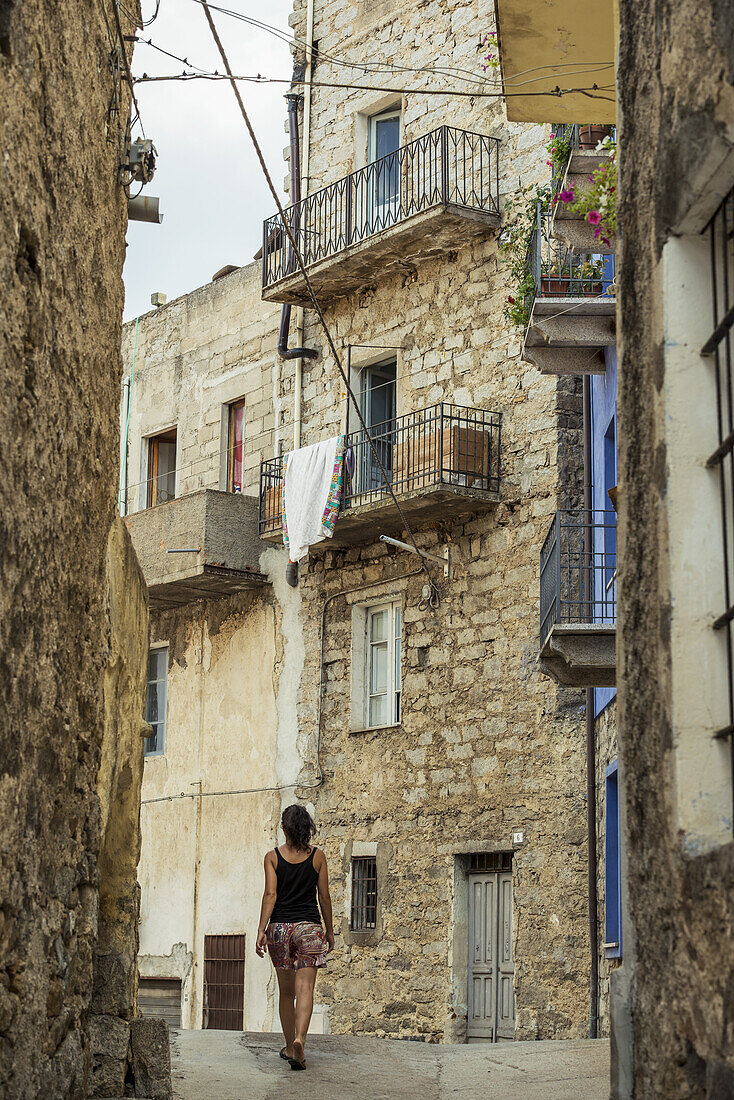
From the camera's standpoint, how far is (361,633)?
58.4 feet

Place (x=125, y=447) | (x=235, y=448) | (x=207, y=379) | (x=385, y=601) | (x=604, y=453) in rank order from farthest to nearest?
(x=125, y=447) < (x=207, y=379) < (x=235, y=448) < (x=385, y=601) < (x=604, y=453)

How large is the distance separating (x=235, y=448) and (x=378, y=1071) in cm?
1296

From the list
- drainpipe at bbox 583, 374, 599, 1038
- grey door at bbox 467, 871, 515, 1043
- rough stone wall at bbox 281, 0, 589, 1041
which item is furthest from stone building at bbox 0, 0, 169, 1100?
grey door at bbox 467, 871, 515, 1043

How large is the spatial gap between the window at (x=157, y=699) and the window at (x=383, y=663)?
3947 mm

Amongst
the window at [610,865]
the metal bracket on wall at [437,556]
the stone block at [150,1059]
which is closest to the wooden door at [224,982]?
the metal bracket on wall at [437,556]

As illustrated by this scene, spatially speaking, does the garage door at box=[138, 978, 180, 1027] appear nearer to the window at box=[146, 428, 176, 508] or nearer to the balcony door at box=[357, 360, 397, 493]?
the window at box=[146, 428, 176, 508]

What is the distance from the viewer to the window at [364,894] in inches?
657

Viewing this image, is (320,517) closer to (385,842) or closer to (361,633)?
(361,633)

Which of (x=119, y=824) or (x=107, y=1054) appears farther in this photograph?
(x=119, y=824)

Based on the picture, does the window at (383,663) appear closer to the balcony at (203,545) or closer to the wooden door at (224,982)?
the balcony at (203,545)

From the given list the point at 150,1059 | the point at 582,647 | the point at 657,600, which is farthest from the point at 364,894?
the point at 657,600

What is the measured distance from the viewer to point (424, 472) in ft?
52.3

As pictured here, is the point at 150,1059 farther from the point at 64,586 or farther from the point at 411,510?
the point at 411,510

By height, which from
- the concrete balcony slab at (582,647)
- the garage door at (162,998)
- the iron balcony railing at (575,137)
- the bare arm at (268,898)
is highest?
the iron balcony railing at (575,137)
